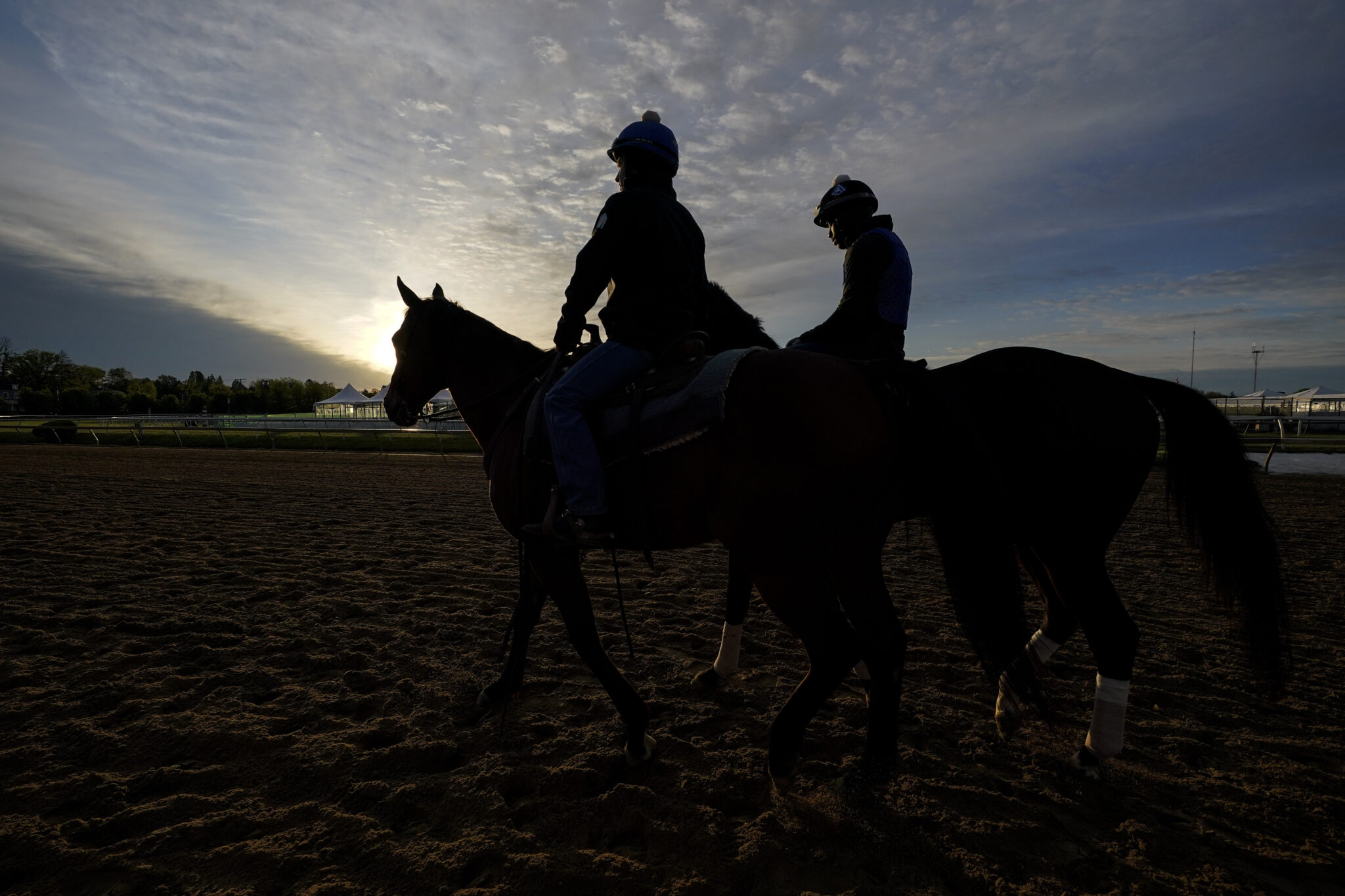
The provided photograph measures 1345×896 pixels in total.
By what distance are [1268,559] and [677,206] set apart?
11.4ft

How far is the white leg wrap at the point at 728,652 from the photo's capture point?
3.92m

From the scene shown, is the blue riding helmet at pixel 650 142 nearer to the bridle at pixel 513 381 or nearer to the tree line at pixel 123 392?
the bridle at pixel 513 381

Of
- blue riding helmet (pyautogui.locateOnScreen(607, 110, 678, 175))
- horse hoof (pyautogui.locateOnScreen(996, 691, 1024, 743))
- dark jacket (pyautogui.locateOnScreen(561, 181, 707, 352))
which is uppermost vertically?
blue riding helmet (pyautogui.locateOnScreen(607, 110, 678, 175))

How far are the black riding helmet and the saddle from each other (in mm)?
1573

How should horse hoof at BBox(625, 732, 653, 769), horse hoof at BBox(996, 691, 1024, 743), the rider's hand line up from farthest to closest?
horse hoof at BBox(996, 691, 1024, 743) < the rider's hand < horse hoof at BBox(625, 732, 653, 769)

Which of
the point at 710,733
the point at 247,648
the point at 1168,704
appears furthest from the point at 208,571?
the point at 1168,704

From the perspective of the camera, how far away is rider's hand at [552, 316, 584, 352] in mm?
3102

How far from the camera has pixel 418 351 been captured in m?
3.71

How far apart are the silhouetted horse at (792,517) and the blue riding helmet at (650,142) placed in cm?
123

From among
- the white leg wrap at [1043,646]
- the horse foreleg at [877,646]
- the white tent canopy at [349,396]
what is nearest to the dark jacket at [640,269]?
the horse foreleg at [877,646]

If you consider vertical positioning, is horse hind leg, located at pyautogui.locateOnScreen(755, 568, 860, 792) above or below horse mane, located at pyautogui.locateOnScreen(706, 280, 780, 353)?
below

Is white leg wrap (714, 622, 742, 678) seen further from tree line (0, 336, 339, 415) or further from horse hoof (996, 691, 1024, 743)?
tree line (0, 336, 339, 415)

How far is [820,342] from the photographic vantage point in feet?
12.1

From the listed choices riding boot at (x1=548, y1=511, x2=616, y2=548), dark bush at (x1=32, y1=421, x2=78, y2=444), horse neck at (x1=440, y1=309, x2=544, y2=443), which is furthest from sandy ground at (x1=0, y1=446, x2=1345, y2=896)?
dark bush at (x1=32, y1=421, x2=78, y2=444)
